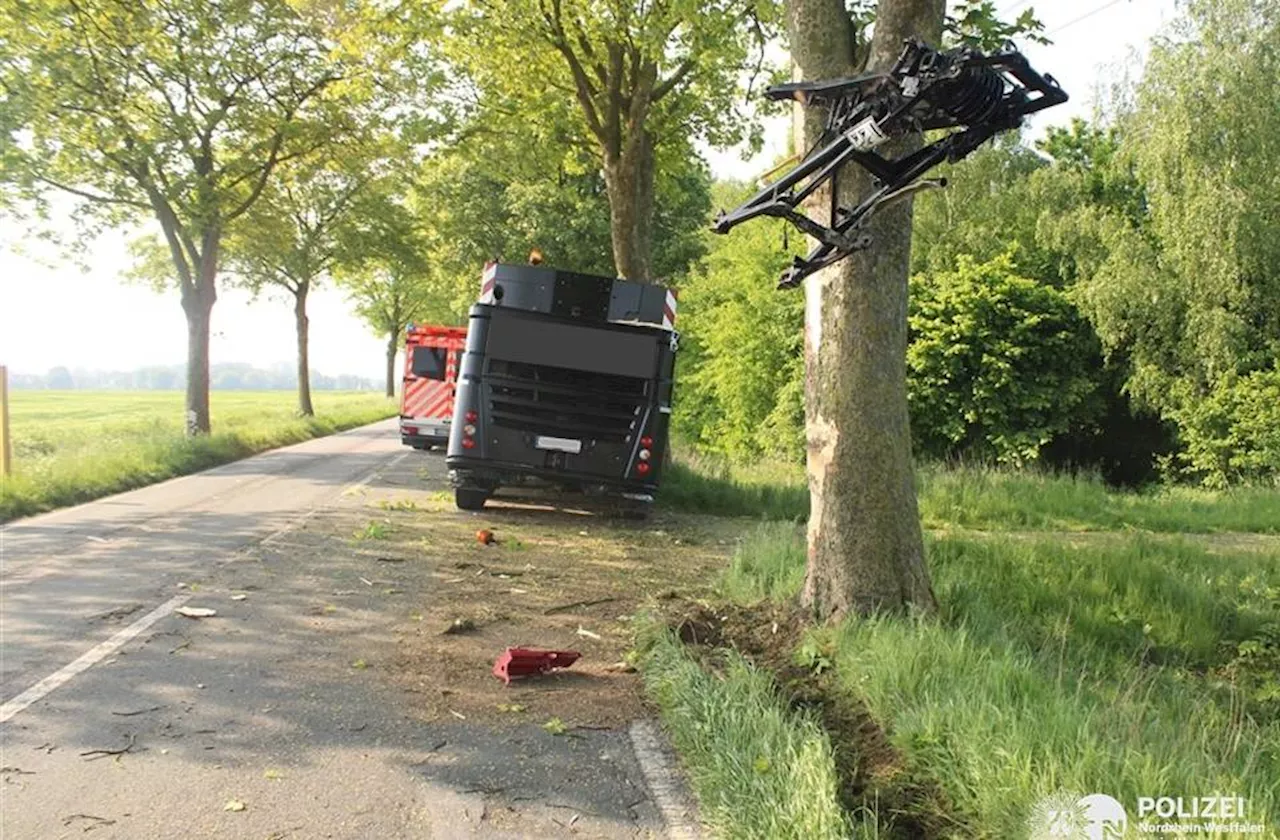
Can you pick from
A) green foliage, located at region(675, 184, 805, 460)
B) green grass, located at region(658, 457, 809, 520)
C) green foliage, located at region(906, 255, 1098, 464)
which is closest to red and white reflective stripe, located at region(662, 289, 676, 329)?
green grass, located at region(658, 457, 809, 520)

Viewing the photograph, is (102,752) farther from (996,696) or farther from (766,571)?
(766,571)

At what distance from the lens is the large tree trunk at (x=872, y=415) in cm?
594

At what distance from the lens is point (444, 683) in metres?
5.57

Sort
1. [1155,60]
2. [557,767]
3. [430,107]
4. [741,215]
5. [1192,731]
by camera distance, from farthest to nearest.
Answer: [1155,60], [430,107], [741,215], [557,767], [1192,731]

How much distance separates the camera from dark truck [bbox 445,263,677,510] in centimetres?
1148

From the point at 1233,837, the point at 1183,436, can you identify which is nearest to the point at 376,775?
the point at 1233,837

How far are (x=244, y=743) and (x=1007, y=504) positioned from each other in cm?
1189

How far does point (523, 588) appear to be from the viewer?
818 cm

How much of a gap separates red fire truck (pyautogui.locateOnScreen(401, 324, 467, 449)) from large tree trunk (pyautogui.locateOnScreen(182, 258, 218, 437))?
472 cm

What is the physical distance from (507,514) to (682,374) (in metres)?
23.6

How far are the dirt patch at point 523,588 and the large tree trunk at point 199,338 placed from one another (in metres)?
10.5

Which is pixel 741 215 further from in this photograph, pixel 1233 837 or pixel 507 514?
pixel 507 514

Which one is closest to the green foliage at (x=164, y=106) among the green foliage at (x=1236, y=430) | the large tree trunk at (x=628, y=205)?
the large tree trunk at (x=628, y=205)

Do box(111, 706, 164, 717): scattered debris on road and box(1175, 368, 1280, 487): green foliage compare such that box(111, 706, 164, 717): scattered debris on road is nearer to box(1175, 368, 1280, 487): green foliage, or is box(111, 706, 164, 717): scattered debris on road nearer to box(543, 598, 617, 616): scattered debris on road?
box(543, 598, 617, 616): scattered debris on road
